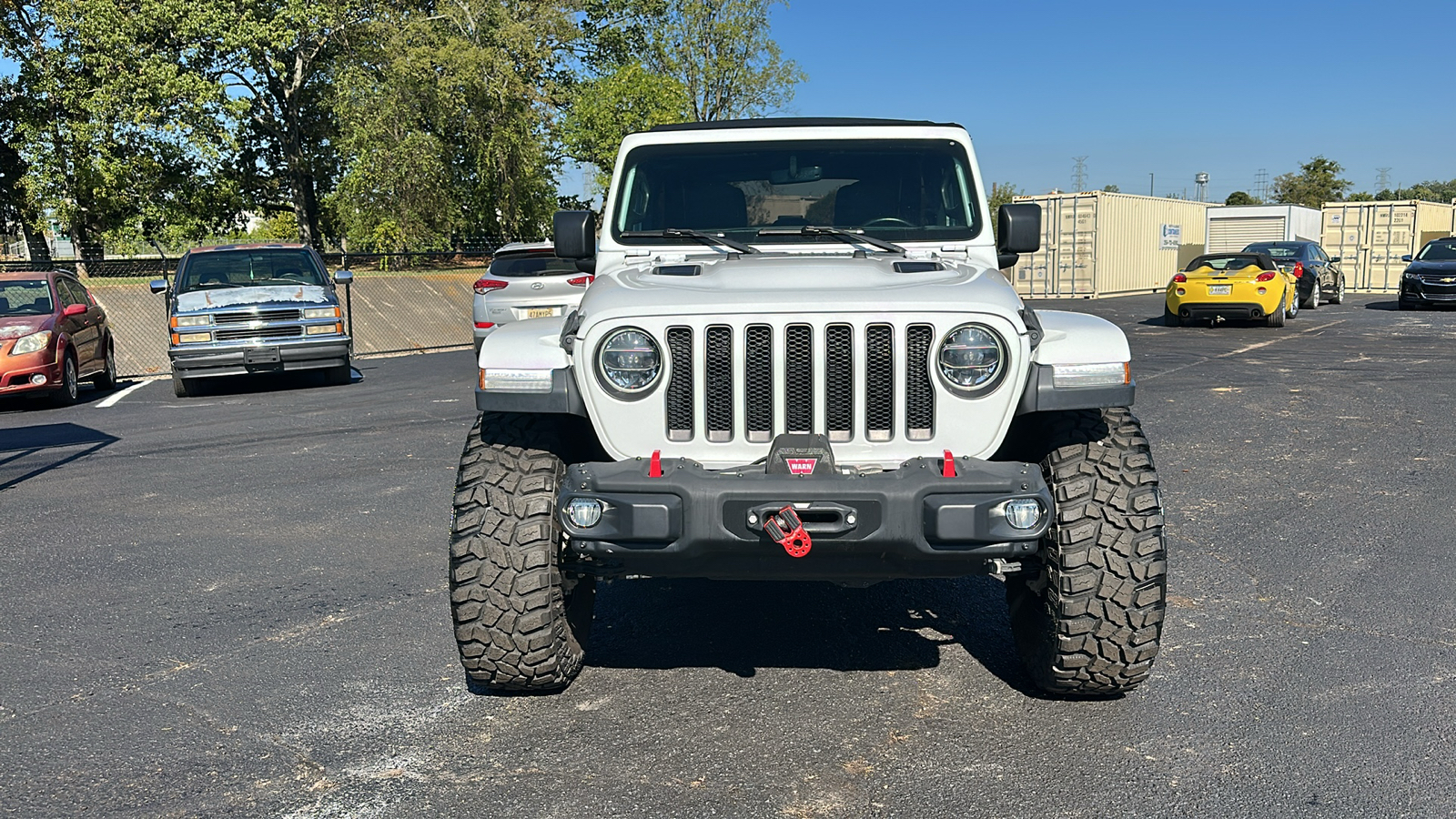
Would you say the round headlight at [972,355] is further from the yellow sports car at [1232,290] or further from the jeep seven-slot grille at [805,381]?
the yellow sports car at [1232,290]

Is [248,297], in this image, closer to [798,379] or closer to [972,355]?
[798,379]

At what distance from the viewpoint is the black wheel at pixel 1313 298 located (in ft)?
85.4

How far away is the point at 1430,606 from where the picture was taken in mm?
4996

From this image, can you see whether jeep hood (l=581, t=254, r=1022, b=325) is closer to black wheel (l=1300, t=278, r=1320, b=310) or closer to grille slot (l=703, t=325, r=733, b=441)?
grille slot (l=703, t=325, r=733, b=441)

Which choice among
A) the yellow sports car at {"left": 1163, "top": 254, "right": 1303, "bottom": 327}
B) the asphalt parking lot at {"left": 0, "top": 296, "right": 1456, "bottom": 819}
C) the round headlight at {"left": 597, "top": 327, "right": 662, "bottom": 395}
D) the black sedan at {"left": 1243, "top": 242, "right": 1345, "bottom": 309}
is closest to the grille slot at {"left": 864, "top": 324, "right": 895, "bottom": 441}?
the round headlight at {"left": 597, "top": 327, "right": 662, "bottom": 395}

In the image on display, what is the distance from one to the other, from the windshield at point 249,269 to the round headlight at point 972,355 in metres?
12.2

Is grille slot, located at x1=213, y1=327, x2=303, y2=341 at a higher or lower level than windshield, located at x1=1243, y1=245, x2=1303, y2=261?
lower

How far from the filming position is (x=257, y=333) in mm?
13633

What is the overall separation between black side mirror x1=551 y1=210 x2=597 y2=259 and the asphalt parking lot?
5.21ft

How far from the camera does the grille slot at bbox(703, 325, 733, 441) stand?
3.73 m

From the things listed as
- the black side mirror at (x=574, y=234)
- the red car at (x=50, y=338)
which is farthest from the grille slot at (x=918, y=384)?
the red car at (x=50, y=338)

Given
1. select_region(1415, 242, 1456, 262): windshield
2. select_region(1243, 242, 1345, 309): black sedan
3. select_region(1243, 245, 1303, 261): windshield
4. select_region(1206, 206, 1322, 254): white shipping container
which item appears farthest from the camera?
select_region(1206, 206, 1322, 254): white shipping container

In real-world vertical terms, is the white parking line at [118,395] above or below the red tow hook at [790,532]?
below

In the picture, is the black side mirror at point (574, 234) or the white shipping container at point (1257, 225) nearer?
the black side mirror at point (574, 234)
